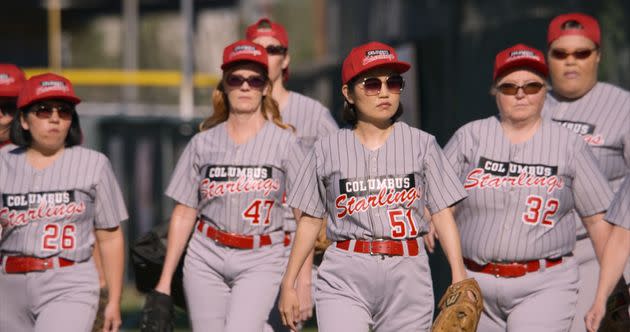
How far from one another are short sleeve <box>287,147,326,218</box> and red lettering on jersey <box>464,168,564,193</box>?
2.79ft

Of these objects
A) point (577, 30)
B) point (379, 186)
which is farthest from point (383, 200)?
point (577, 30)

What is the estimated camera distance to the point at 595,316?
19.1 feet

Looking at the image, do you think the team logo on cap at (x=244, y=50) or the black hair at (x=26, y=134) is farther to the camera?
the team logo on cap at (x=244, y=50)

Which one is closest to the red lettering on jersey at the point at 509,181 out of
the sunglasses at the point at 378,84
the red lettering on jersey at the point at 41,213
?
the sunglasses at the point at 378,84

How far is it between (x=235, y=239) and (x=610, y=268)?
6.46 ft

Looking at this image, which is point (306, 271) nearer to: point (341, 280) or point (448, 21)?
point (341, 280)

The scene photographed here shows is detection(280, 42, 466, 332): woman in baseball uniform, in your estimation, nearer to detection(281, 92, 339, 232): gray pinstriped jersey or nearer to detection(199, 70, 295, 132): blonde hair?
detection(199, 70, 295, 132): blonde hair

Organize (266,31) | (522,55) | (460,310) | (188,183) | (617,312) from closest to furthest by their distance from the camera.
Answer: (460,310)
(617,312)
(522,55)
(188,183)
(266,31)

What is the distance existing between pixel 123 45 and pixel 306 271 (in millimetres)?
22468

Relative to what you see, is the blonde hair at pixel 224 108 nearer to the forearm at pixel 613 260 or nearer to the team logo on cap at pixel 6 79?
the team logo on cap at pixel 6 79

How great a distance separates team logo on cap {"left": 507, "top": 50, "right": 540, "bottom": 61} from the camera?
623 centimetres

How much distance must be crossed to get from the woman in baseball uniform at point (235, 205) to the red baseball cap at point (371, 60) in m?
1.02

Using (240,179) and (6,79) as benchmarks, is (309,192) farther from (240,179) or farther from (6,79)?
(6,79)

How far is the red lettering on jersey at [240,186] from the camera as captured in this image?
6609mm
